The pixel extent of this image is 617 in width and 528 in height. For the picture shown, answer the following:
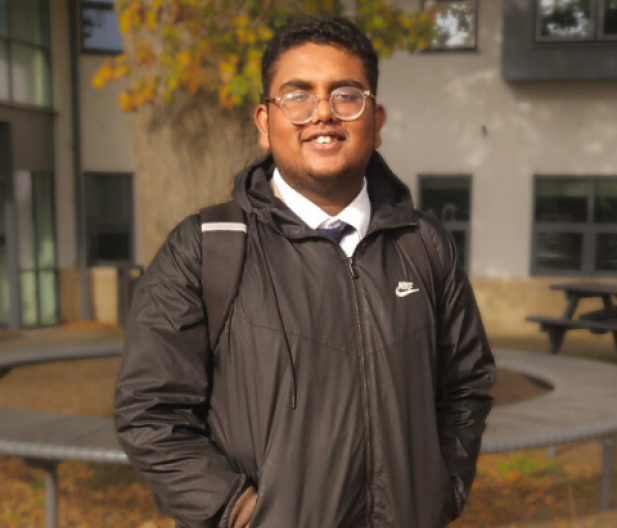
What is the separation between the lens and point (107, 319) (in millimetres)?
14555

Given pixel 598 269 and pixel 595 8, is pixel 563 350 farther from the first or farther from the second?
pixel 595 8

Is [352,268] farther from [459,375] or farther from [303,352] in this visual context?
[459,375]

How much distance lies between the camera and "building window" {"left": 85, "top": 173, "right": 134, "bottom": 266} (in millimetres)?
14617

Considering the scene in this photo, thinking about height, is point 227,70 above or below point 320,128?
above

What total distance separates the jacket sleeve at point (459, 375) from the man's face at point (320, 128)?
315mm

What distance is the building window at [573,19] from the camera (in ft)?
44.3

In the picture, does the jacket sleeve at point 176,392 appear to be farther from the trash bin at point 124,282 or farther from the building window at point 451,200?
the building window at point 451,200

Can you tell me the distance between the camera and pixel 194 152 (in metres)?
5.18

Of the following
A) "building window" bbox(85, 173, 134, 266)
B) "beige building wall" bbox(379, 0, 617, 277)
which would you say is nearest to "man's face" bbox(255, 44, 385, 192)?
"beige building wall" bbox(379, 0, 617, 277)

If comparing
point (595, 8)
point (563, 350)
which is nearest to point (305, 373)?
point (563, 350)

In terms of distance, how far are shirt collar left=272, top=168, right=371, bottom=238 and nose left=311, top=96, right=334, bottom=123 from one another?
18 cm

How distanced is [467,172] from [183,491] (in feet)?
39.9

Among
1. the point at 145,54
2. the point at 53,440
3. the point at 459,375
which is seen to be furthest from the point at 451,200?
the point at 459,375

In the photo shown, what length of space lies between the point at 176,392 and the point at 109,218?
13.2m
